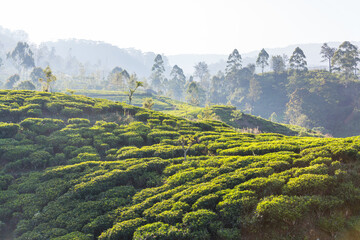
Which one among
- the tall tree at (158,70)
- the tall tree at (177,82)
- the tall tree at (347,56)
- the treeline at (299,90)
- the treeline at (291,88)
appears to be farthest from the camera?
the tall tree at (177,82)

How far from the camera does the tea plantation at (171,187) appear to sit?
26.6 ft

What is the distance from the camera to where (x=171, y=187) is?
11.2 m

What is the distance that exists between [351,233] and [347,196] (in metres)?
1.29

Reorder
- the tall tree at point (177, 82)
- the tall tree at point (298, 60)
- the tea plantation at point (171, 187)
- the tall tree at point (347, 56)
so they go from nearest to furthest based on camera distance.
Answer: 1. the tea plantation at point (171, 187)
2. the tall tree at point (347, 56)
3. the tall tree at point (298, 60)
4. the tall tree at point (177, 82)

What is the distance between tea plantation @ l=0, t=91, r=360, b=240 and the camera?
8094 millimetres

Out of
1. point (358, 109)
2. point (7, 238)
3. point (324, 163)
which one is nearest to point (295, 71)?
point (358, 109)

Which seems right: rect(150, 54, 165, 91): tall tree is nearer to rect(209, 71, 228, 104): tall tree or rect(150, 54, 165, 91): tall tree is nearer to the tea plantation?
rect(209, 71, 228, 104): tall tree

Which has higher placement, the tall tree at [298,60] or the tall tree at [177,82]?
the tall tree at [298,60]

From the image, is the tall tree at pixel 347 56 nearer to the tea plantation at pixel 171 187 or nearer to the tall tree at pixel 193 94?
the tall tree at pixel 193 94

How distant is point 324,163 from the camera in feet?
33.9

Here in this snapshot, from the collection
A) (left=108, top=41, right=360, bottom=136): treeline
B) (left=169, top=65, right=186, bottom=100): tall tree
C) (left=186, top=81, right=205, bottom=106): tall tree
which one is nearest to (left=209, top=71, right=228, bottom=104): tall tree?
(left=108, top=41, right=360, bottom=136): treeline

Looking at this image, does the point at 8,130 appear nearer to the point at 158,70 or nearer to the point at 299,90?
the point at 299,90

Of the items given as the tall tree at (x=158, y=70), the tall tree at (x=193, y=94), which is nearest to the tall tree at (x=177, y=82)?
the tall tree at (x=158, y=70)

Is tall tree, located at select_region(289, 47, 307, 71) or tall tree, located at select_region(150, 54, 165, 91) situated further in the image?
tall tree, located at select_region(150, 54, 165, 91)
